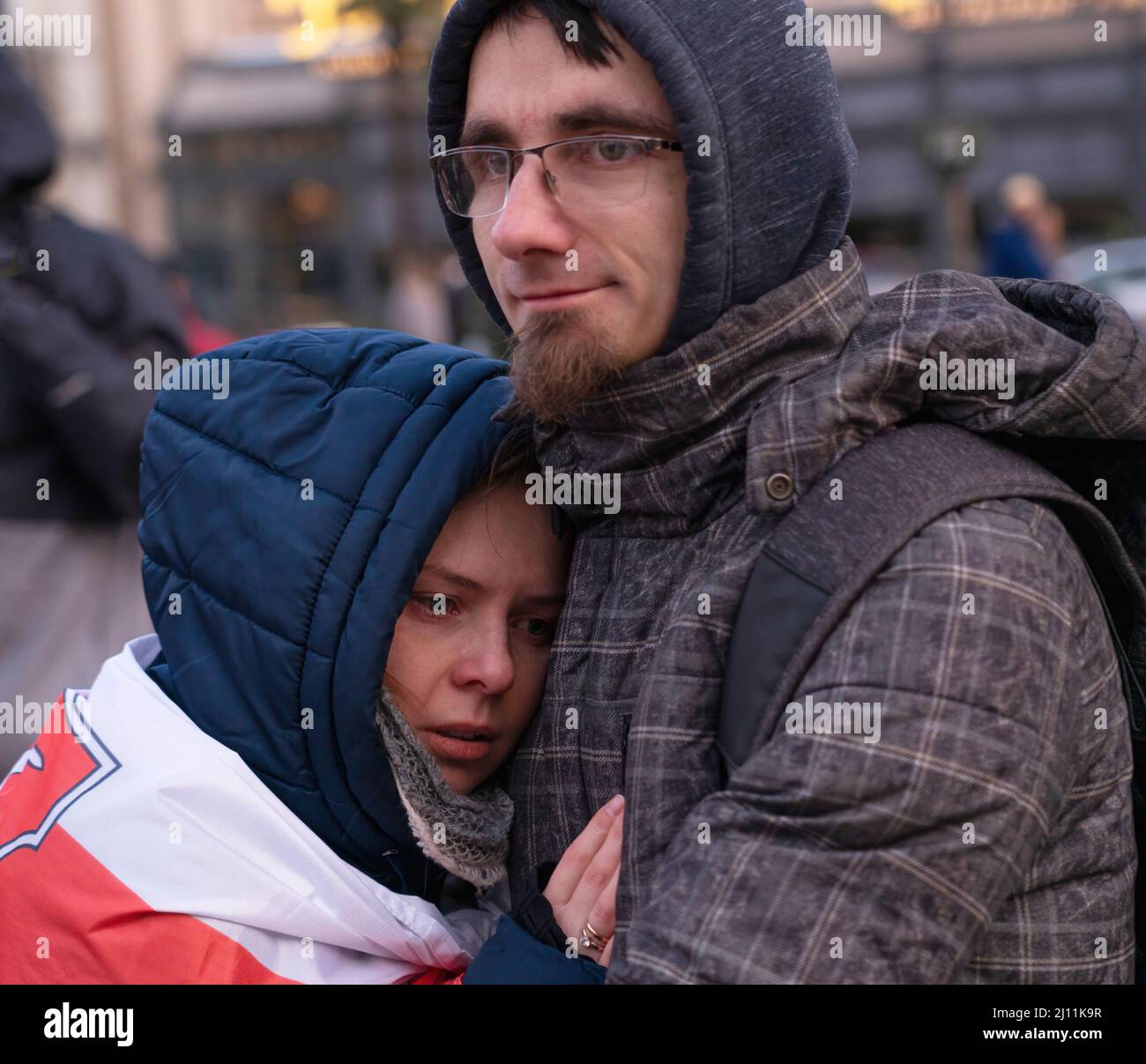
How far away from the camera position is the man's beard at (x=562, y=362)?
1851mm

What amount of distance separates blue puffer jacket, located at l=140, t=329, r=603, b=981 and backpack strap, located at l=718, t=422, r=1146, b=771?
22.6 inches

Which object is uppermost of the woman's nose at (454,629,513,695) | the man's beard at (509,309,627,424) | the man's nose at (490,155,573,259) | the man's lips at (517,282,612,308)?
the man's nose at (490,155,573,259)

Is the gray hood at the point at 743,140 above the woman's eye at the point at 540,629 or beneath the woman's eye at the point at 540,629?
above

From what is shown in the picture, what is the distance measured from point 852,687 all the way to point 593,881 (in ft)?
1.56

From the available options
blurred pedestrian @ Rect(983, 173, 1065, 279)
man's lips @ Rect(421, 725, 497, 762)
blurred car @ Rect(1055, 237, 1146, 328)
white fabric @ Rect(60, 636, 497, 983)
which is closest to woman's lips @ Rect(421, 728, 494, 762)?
man's lips @ Rect(421, 725, 497, 762)

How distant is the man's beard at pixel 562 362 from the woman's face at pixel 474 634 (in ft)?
0.97

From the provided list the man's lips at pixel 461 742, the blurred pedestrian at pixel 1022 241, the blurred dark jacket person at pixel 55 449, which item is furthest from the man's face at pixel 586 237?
the blurred pedestrian at pixel 1022 241

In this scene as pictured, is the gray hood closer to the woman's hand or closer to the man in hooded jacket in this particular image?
the man in hooded jacket

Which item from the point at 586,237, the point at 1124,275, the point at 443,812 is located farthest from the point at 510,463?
the point at 1124,275

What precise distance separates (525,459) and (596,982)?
0.81 m

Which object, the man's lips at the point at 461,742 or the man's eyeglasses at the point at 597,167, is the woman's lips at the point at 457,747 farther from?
the man's eyeglasses at the point at 597,167

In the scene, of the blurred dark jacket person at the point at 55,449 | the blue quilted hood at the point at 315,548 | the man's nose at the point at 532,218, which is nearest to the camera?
the man's nose at the point at 532,218

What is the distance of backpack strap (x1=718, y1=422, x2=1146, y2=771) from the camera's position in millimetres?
1556

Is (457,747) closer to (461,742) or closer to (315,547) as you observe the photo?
(461,742)
